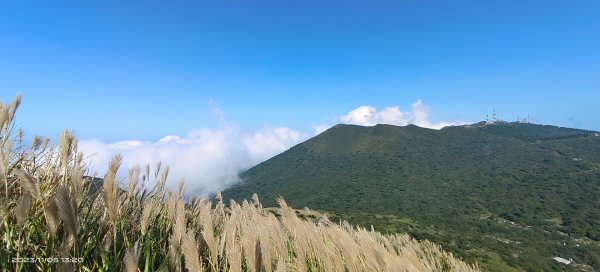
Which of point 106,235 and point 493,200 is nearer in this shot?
point 106,235

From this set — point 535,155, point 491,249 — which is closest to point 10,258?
point 491,249

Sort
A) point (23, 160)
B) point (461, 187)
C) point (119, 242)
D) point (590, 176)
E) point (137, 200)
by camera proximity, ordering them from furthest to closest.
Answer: point (461, 187) → point (590, 176) → point (137, 200) → point (23, 160) → point (119, 242)

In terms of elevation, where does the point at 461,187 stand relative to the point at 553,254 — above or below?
above

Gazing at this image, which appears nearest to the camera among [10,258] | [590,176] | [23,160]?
[10,258]

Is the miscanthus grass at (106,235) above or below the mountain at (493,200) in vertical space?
above

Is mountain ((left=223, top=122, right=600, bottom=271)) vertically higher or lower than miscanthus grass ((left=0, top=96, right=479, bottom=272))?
lower

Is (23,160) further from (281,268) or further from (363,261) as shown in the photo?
(363,261)

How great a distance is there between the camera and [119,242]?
109 inches

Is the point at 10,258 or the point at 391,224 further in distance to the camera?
the point at 391,224

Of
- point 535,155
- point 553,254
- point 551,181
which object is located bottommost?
point 553,254

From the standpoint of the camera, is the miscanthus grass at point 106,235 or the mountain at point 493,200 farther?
the mountain at point 493,200

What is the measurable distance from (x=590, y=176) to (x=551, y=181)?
1409 centimetres

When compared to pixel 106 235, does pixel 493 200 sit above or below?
below

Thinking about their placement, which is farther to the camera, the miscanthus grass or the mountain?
the mountain
